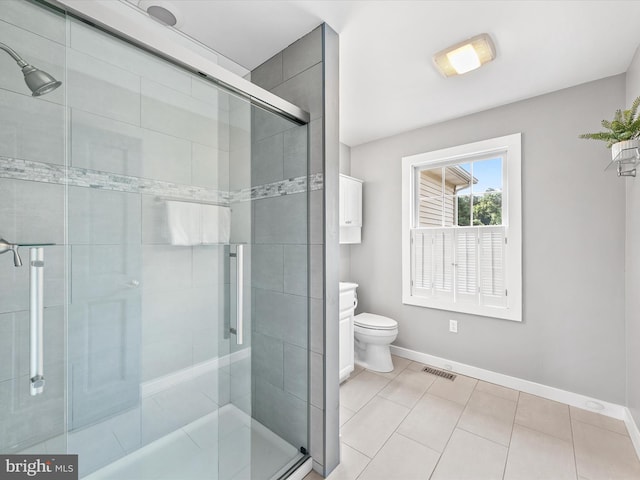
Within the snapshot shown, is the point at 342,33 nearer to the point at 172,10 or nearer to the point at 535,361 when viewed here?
the point at 172,10

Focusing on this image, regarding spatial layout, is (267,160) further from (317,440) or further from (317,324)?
(317,440)

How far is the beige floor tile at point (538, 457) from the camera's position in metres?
1.55

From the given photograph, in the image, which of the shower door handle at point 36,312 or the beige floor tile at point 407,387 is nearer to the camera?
the shower door handle at point 36,312

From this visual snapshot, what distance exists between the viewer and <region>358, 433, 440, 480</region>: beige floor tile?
1.55 metres

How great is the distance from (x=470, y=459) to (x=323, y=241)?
1515 millimetres

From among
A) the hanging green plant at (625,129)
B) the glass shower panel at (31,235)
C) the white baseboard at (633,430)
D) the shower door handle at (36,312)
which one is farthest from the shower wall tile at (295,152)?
the white baseboard at (633,430)

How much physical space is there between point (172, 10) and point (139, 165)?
0.99m

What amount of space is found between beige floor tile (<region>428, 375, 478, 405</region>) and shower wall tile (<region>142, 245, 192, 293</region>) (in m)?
2.16

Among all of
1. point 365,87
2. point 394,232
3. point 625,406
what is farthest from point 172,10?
point 625,406

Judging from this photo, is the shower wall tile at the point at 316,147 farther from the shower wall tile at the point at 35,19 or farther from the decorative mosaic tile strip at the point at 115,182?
the shower wall tile at the point at 35,19

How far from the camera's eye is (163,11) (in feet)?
5.03

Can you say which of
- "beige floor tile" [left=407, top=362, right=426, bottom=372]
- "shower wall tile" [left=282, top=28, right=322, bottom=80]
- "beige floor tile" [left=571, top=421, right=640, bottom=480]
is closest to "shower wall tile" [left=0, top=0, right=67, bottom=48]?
"shower wall tile" [left=282, top=28, right=322, bottom=80]

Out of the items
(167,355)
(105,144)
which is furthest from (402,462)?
(105,144)

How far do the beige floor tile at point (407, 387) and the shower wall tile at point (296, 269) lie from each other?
4.40ft
